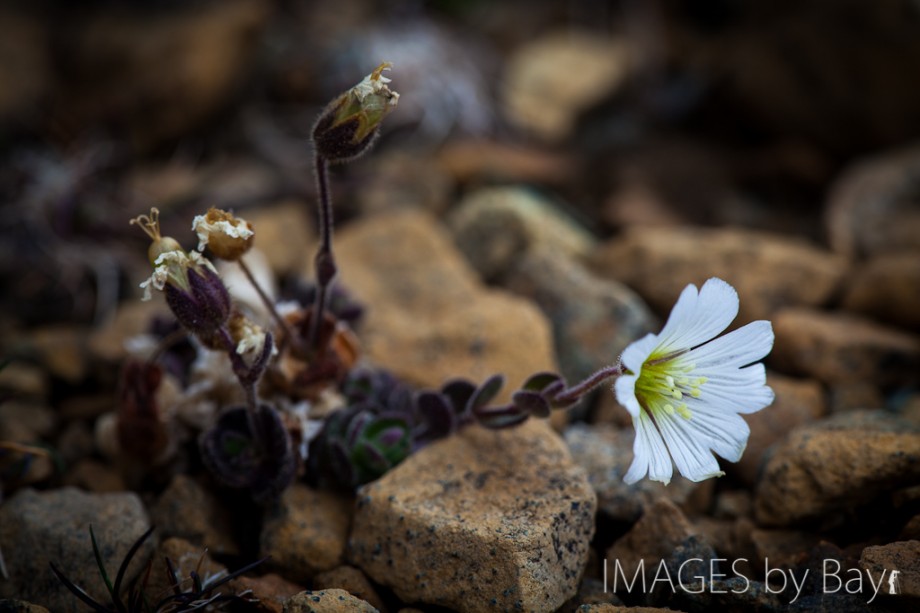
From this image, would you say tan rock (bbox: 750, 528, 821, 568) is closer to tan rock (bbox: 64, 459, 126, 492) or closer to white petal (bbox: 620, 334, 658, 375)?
white petal (bbox: 620, 334, 658, 375)

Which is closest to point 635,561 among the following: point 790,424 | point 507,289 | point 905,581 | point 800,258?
point 905,581

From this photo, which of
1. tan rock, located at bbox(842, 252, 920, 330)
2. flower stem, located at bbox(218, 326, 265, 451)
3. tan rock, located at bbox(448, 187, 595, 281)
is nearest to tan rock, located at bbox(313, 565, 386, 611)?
flower stem, located at bbox(218, 326, 265, 451)

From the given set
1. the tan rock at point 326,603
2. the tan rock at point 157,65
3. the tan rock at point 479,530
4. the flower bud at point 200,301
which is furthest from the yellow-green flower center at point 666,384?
the tan rock at point 157,65

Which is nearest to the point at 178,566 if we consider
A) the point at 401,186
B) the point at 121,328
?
the point at 121,328

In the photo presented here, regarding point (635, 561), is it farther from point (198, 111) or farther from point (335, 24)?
point (335, 24)

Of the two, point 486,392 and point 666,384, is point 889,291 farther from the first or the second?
point 486,392

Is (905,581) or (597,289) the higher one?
(597,289)

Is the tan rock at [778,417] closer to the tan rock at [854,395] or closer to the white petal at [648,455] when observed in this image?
the tan rock at [854,395]
